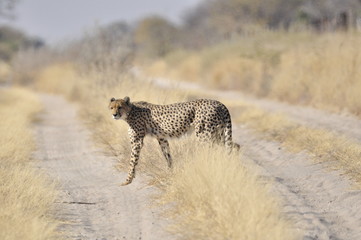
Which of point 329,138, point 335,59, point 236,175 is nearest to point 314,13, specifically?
point 335,59

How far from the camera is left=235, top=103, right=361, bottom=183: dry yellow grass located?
25.8 ft

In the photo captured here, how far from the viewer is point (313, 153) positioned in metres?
8.71

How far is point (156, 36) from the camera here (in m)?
39.1

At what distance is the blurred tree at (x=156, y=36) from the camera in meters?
36.2

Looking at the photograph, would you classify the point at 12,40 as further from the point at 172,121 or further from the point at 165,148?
the point at 172,121

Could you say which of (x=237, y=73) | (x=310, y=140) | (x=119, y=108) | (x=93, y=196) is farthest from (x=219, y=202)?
(x=237, y=73)

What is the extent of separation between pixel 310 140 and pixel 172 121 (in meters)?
2.70

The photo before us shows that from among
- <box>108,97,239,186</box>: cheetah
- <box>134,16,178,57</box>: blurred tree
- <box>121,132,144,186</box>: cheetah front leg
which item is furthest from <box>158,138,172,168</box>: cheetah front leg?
<box>134,16,178,57</box>: blurred tree

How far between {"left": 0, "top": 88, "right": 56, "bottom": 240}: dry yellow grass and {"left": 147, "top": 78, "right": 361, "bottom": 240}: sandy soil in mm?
2182

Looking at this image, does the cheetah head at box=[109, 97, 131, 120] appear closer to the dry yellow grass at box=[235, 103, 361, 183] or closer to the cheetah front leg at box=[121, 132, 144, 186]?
the cheetah front leg at box=[121, 132, 144, 186]

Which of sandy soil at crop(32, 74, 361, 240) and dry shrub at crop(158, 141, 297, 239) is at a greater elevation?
dry shrub at crop(158, 141, 297, 239)

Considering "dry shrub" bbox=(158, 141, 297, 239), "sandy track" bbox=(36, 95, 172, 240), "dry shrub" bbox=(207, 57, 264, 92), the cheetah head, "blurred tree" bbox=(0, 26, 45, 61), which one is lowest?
"blurred tree" bbox=(0, 26, 45, 61)

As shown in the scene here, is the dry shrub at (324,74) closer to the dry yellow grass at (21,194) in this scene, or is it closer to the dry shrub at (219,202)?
the dry yellow grass at (21,194)

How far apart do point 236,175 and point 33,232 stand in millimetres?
1838
